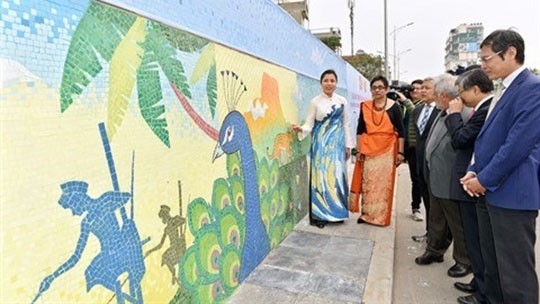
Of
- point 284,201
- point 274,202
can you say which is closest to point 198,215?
point 274,202

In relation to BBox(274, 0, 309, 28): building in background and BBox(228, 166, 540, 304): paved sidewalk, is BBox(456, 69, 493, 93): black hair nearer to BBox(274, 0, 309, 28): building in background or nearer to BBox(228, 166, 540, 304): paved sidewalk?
BBox(228, 166, 540, 304): paved sidewalk

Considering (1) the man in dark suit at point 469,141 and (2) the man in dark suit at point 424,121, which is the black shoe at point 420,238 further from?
(1) the man in dark suit at point 469,141

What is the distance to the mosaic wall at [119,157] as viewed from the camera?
1158 mm

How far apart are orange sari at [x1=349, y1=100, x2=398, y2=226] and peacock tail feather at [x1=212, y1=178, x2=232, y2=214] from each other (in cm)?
214

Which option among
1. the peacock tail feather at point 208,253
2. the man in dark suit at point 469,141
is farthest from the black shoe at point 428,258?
the peacock tail feather at point 208,253

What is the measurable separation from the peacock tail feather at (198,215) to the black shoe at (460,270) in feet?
7.07

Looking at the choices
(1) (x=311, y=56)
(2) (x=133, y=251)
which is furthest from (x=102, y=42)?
(1) (x=311, y=56)

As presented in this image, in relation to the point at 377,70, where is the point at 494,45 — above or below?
below

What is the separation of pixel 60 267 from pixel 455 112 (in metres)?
2.64

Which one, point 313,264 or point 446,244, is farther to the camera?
point 446,244

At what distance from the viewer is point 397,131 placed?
4.05m

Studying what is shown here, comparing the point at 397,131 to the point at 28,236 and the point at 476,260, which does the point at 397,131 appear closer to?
the point at 476,260

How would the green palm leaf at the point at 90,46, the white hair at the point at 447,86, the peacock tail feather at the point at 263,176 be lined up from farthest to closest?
the peacock tail feather at the point at 263,176
the white hair at the point at 447,86
the green palm leaf at the point at 90,46

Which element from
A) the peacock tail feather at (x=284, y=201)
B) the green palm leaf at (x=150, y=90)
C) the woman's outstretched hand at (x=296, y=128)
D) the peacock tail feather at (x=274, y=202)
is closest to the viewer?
the green palm leaf at (x=150, y=90)
